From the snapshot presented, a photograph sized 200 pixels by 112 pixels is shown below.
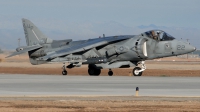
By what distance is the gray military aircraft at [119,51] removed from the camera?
3794 centimetres

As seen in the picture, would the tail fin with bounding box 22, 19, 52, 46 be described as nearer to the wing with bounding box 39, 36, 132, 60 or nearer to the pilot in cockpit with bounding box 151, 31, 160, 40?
the wing with bounding box 39, 36, 132, 60

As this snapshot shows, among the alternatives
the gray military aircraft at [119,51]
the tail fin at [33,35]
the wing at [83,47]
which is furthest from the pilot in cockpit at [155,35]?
the tail fin at [33,35]

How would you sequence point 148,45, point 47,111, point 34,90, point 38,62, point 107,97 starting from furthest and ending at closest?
1. point 38,62
2. point 148,45
3. point 34,90
4. point 107,97
5. point 47,111

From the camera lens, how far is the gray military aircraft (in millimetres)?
37938

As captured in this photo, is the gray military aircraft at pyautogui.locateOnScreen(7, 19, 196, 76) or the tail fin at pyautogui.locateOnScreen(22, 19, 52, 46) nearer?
the gray military aircraft at pyautogui.locateOnScreen(7, 19, 196, 76)

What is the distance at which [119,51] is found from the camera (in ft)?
128

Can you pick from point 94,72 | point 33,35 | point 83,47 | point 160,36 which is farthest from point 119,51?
point 33,35

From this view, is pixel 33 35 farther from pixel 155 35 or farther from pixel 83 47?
pixel 155 35

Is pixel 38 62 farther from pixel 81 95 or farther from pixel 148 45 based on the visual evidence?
pixel 81 95

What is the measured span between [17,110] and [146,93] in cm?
757

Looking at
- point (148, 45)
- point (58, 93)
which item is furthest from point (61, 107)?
point (148, 45)

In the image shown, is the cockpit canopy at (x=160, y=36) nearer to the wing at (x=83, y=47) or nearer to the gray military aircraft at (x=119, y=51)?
the gray military aircraft at (x=119, y=51)

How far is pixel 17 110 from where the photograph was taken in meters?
16.4

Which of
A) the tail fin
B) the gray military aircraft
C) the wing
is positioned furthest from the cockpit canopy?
the tail fin
